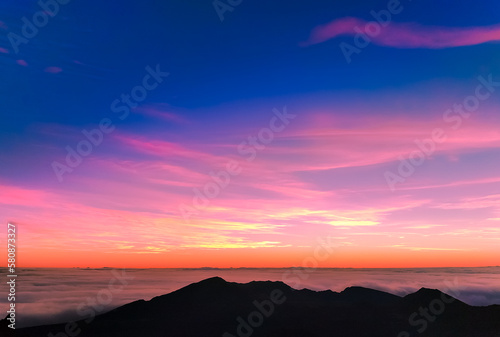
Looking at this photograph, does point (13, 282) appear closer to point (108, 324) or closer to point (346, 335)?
point (346, 335)

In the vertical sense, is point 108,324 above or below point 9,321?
below

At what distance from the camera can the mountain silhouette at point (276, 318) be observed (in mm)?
154250

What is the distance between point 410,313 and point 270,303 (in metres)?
57.8

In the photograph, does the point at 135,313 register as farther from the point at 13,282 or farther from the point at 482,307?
the point at 13,282

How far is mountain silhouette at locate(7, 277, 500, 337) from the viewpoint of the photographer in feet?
506

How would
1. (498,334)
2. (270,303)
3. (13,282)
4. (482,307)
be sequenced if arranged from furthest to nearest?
(270,303), (482,307), (498,334), (13,282)

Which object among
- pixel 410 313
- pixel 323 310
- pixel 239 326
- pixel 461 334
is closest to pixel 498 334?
pixel 461 334

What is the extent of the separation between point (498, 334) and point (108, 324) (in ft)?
469

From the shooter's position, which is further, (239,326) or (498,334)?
(239,326)

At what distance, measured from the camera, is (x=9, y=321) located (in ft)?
193

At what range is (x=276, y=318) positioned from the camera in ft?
581

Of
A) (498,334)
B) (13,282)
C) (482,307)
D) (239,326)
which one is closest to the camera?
(13,282)

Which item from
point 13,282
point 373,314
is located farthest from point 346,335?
point 13,282

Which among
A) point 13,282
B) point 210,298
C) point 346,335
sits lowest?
point 346,335
